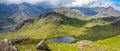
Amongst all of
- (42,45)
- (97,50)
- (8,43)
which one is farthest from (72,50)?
(8,43)

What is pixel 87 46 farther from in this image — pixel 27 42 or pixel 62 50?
pixel 27 42

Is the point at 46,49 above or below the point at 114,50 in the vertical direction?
above

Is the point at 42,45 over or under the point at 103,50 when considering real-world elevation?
over

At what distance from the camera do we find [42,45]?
380ft

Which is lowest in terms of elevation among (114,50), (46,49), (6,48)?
(114,50)

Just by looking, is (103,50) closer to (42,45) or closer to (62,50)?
(62,50)

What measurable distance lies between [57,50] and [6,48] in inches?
1995

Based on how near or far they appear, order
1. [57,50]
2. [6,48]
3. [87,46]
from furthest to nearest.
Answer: [87,46]
[57,50]
[6,48]

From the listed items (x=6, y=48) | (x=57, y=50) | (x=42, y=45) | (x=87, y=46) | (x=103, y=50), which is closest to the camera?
(x=6, y=48)

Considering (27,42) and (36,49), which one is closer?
(36,49)

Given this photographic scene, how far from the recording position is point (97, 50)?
139m

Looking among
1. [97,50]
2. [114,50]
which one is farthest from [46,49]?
[114,50]

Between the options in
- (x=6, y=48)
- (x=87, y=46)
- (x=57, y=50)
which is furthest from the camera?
(x=87, y=46)

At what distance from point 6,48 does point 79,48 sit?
6526 cm
